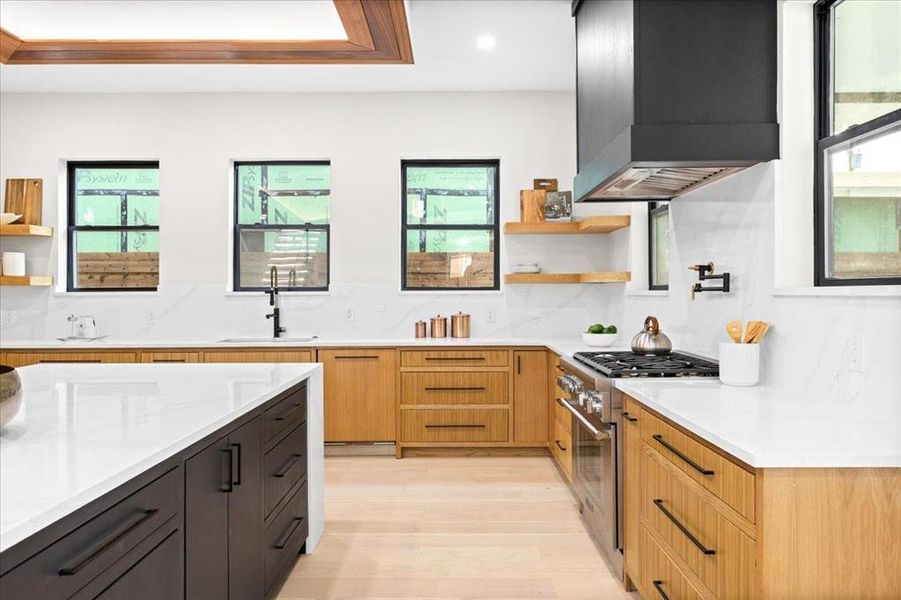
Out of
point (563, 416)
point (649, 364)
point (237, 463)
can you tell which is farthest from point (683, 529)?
point (563, 416)

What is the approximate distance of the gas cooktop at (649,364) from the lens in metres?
2.56

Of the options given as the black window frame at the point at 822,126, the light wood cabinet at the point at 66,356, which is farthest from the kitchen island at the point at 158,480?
the black window frame at the point at 822,126

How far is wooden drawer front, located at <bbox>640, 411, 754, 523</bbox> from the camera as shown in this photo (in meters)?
1.44

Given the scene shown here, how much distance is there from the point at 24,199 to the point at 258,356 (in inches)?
98.0

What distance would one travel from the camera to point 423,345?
441cm

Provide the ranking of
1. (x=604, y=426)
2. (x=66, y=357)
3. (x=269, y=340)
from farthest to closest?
(x=269, y=340) < (x=66, y=357) < (x=604, y=426)

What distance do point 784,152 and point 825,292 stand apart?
0.63 meters

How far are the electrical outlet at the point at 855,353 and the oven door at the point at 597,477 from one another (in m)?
0.90

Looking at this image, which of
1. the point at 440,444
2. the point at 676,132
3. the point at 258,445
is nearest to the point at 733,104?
the point at 676,132

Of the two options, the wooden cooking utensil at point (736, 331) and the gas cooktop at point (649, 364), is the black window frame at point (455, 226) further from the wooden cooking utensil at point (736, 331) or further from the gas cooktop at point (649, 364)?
the wooden cooking utensil at point (736, 331)

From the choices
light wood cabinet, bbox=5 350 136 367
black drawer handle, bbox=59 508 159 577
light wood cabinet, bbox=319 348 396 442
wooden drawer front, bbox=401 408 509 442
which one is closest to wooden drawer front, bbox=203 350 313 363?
light wood cabinet, bbox=319 348 396 442

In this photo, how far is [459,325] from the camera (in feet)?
15.8

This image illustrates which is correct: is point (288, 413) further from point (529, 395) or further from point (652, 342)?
point (529, 395)

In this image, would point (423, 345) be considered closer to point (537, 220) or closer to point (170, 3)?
point (537, 220)
